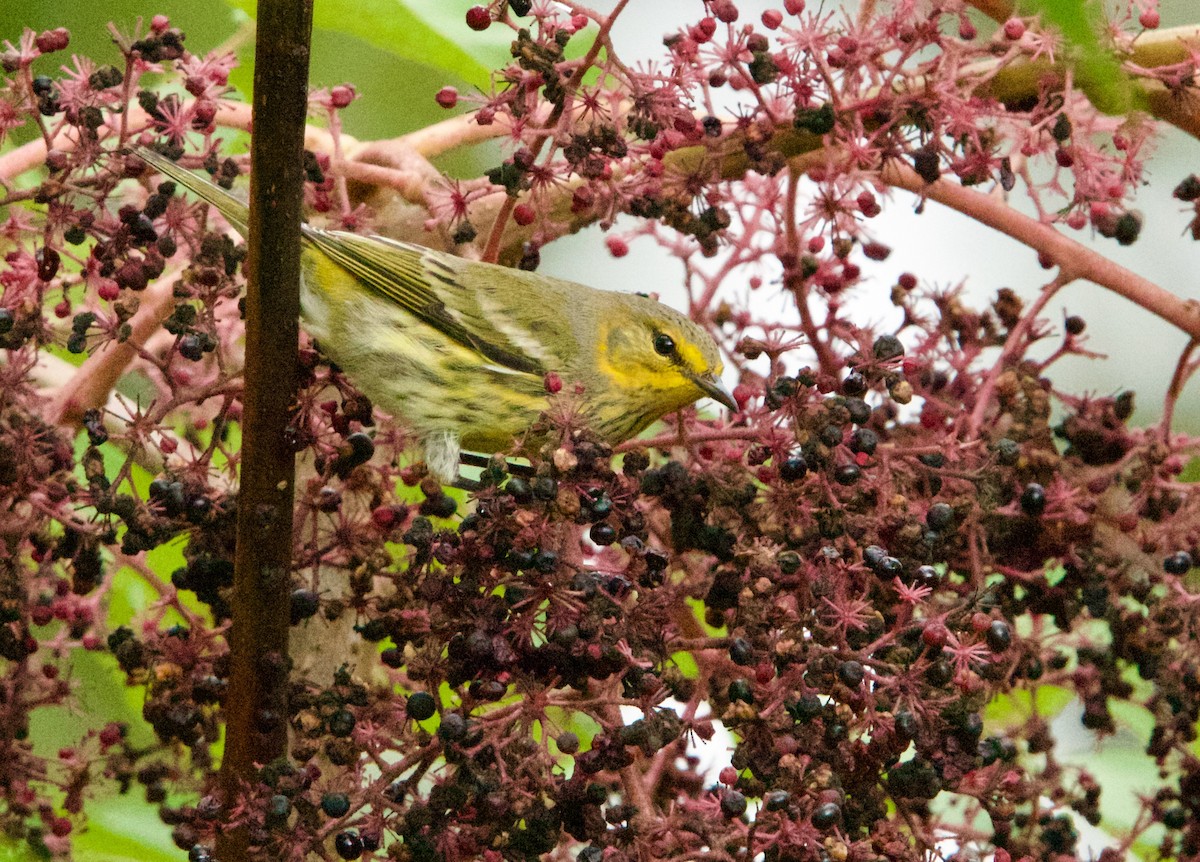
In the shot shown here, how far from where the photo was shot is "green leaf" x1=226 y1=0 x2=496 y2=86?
2.66 meters

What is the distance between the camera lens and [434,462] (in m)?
2.91

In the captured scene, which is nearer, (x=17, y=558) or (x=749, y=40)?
(x=17, y=558)

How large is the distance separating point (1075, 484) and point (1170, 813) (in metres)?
0.60

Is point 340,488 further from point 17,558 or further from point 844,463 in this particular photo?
point 844,463

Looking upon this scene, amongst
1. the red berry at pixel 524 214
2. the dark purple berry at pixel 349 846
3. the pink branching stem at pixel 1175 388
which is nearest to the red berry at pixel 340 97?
the red berry at pixel 524 214

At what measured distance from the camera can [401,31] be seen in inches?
105

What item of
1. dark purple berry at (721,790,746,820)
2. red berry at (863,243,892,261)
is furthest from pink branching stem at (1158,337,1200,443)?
dark purple berry at (721,790,746,820)

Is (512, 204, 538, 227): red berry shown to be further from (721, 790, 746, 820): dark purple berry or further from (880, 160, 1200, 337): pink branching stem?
(721, 790, 746, 820): dark purple berry

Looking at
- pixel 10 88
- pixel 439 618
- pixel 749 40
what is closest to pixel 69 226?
pixel 10 88

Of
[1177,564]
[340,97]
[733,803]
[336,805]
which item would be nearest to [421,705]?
[336,805]

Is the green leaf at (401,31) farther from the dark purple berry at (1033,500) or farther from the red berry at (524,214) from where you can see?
the dark purple berry at (1033,500)

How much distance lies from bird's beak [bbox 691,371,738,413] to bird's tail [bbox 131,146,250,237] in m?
1.01

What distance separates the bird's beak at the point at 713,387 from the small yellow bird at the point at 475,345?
0.01m

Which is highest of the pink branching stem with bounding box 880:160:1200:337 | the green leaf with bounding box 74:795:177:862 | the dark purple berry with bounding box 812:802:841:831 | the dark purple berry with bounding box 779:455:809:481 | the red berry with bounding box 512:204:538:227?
the pink branching stem with bounding box 880:160:1200:337
